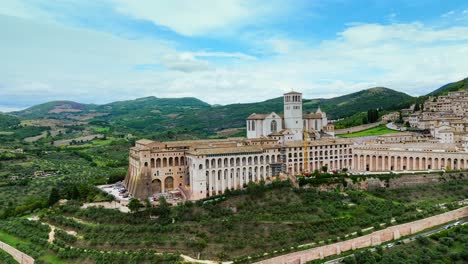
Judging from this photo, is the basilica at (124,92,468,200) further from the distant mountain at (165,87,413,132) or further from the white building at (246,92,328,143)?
the distant mountain at (165,87,413,132)

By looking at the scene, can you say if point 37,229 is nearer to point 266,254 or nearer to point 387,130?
point 266,254

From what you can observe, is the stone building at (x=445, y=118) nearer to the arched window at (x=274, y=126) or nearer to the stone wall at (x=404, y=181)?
the stone wall at (x=404, y=181)

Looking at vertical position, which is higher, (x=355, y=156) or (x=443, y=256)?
(x=355, y=156)

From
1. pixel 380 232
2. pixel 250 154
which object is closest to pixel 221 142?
pixel 250 154

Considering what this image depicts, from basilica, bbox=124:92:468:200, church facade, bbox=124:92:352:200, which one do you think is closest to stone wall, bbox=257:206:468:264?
basilica, bbox=124:92:468:200

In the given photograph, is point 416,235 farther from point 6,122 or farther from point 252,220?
point 6,122
